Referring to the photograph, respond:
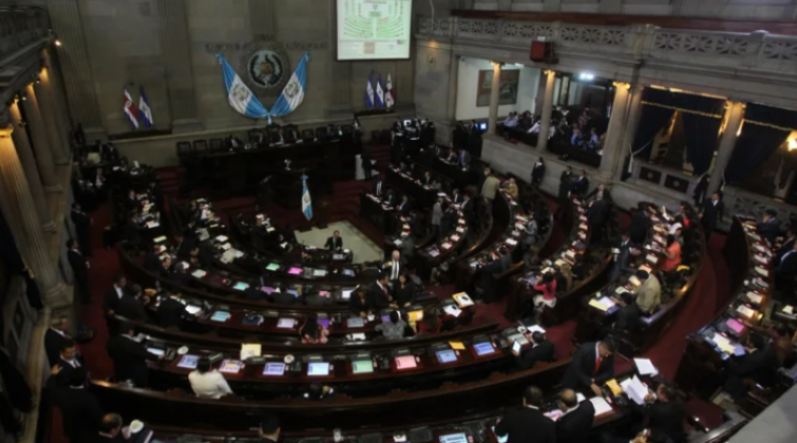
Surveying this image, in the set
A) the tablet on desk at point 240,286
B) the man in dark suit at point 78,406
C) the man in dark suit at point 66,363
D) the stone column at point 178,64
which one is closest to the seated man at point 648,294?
the tablet on desk at point 240,286

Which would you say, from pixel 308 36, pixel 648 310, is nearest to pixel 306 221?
pixel 308 36

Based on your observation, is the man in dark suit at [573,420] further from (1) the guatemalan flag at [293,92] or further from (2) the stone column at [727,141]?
(1) the guatemalan flag at [293,92]

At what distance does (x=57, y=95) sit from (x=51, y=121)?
3036 mm

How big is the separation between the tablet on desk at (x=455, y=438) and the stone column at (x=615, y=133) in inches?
491

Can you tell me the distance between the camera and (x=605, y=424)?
654 cm

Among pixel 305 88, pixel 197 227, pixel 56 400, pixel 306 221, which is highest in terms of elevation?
pixel 305 88

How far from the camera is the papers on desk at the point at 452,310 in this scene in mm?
9602

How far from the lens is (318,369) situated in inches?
293

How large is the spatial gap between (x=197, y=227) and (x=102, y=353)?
4676 mm

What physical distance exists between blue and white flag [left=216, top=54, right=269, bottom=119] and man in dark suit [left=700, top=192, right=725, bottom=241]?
1625 centimetres

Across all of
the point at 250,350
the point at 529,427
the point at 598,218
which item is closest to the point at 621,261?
the point at 598,218

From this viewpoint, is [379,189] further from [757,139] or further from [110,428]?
[110,428]

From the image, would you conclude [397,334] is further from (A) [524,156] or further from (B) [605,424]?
(A) [524,156]

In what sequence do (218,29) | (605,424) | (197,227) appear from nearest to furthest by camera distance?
(605,424) < (197,227) < (218,29)
